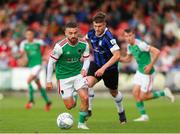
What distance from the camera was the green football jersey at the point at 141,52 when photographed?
60.7ft

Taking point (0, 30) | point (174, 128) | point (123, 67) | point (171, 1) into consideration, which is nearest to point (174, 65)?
point (123, 67)

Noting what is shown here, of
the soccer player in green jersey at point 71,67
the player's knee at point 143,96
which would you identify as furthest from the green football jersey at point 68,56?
the player's knee at point 143,96

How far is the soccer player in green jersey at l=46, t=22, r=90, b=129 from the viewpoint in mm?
15172

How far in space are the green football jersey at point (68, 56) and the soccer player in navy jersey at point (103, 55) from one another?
49cm

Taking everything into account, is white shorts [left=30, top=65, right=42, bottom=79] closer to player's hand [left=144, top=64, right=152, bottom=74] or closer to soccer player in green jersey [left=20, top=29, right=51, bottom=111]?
soccer player in green jersey [left=20, top=29, right=51, bottom=111]

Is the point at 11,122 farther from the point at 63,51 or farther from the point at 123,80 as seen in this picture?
the point at 123,80

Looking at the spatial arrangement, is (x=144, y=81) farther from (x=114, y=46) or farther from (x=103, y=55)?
(x=114, y=46)

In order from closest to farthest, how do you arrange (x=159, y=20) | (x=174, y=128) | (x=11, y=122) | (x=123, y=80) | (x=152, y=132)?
(x=152, y=132) < (x=174, y=128) < (x=11, y=122) < (x=123, y=80) < (x=159, y=20)

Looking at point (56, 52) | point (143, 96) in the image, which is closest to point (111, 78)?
point (56, 52)

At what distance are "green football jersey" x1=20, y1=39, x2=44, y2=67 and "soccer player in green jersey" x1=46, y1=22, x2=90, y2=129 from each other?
25.3 ft

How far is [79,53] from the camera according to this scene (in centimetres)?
1555

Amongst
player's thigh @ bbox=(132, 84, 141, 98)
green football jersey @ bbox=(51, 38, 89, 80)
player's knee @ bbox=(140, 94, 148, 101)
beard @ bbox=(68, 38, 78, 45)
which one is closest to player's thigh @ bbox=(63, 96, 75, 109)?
green football jersey @ bbox=(51, 38, 89, 80)

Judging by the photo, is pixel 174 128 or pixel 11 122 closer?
pixel 174 128

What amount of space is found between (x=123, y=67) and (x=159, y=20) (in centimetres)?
360
